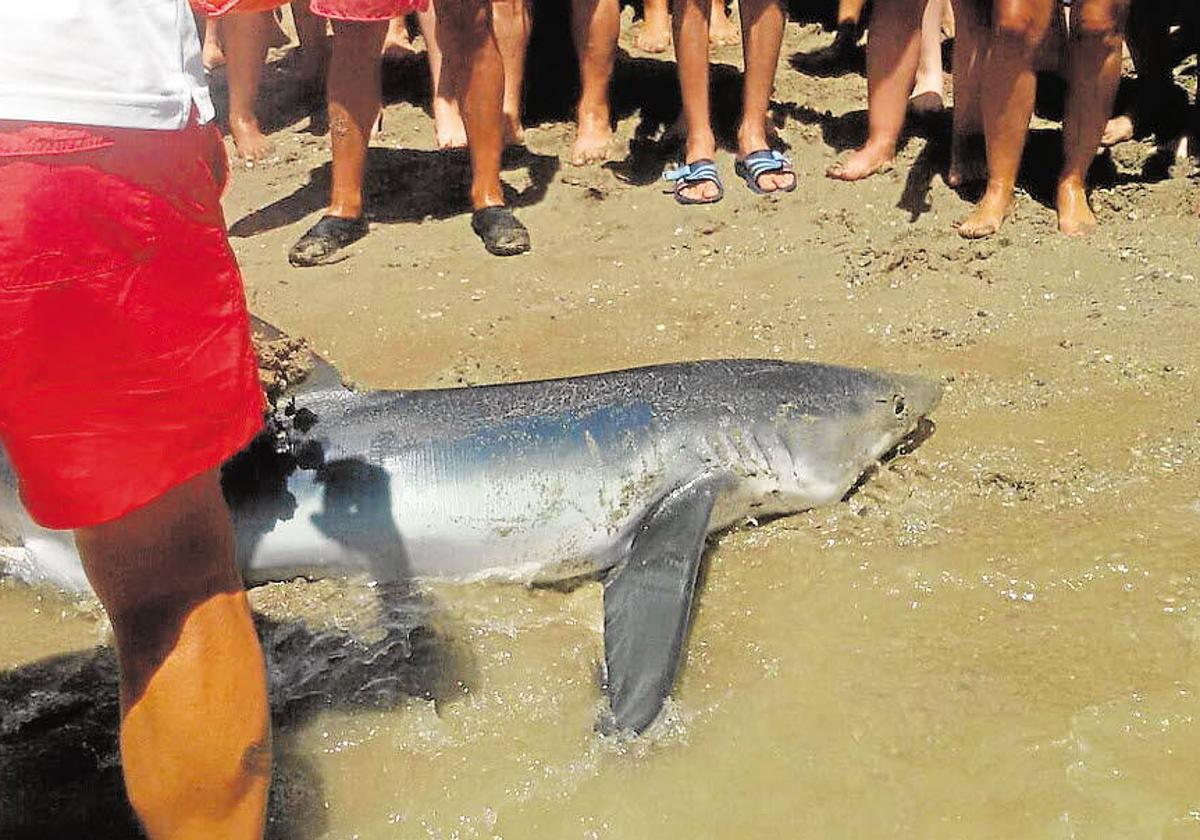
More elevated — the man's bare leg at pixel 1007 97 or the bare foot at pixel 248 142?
the man's bare leg at pixel 1007 97

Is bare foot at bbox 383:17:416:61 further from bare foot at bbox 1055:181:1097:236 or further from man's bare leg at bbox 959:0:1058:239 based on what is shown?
bare foot at bbox 1055:181:1097:236

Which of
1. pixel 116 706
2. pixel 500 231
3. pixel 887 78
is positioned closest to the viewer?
pixel 116 706

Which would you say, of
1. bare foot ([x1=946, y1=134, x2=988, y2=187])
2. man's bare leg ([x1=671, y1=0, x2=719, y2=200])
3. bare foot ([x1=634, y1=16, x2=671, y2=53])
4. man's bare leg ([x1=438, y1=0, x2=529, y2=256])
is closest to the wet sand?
man's bare leg ([x1=438, y1=0, x2=529, y2=256])

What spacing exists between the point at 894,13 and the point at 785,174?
801 mm

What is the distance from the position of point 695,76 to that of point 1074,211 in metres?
1.74

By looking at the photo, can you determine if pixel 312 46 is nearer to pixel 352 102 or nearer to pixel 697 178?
pixel 352 102

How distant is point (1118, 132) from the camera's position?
4.98 meters

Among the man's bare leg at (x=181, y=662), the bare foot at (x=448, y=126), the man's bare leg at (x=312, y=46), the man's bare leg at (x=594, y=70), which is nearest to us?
the man's bare leg at (x=181, y=662)

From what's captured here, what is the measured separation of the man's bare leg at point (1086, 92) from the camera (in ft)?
13.4

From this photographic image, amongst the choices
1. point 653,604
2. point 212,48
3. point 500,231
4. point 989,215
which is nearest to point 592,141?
point 500,231

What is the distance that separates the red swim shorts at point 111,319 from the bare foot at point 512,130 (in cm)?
433

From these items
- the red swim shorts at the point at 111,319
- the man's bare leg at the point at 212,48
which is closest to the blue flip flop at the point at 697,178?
the man's bare leg at the point at 212,48

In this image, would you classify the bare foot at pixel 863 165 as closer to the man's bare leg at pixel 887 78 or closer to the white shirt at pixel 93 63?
the man's bare leg at pixel 887 78

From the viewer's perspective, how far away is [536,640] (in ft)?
8.52
